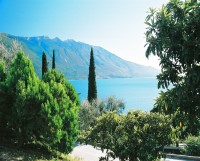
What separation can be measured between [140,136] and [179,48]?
23.3 feet

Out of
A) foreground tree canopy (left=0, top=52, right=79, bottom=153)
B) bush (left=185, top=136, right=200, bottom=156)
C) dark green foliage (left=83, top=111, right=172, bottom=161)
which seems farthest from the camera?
bush (left=185, top=136, right=200, bottom=156)

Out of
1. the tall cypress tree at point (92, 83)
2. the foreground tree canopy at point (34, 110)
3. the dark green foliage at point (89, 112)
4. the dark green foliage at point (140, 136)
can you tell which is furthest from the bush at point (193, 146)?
the tall cypress tree at point (92, 83)

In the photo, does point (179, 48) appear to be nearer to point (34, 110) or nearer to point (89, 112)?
point (34, 110)

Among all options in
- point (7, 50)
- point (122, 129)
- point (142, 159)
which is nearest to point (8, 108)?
point (122, 129)

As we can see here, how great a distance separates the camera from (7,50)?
130 feet

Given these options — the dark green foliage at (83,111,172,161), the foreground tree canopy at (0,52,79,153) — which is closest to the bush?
the dark green foliage at (83,111,172,161)

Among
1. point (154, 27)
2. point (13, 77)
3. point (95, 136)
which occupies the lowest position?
point (95, 136)

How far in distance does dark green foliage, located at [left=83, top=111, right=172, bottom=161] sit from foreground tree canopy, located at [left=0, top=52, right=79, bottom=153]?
5.49 m

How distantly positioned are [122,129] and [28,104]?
7.82m

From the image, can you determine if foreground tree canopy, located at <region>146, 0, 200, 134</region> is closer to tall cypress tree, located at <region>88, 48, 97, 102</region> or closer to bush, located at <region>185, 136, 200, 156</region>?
bush, located at <region>185, 136, 200, 156</region>

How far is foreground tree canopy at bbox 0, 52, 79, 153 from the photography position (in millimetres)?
19484

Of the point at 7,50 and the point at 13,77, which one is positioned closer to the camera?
the point at 13,77

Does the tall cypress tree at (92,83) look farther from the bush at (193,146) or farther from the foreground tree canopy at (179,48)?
the foreground tree canopy at (179,48)

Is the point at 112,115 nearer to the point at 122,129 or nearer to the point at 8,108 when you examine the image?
the point at 122,129
